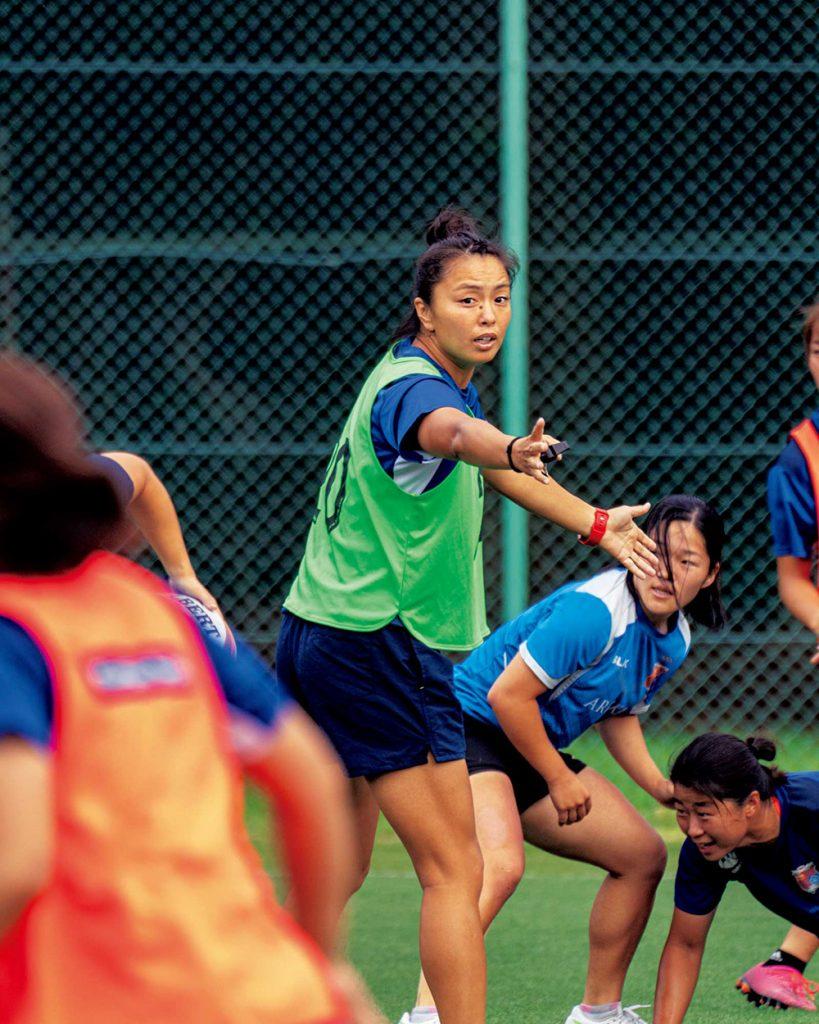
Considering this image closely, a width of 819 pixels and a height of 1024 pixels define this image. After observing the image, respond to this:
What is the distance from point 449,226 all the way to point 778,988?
6.62 feet

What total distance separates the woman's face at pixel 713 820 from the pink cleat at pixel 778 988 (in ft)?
2.29

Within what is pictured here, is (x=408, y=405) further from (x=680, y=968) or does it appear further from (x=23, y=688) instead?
(x=23, y=688)

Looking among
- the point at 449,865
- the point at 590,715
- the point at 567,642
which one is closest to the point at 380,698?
the point at 449,865

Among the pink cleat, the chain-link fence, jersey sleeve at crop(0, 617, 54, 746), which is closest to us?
jersey sleeve at crop(0, 617, 54, 746)

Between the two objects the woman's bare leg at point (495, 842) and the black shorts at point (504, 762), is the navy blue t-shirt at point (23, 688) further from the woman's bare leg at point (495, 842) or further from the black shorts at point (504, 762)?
the black shorts at point (504, 762)

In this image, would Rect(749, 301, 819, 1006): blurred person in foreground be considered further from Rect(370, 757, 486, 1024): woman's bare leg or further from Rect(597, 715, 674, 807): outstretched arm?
Rect(370, 757, 486, 1024): woman's bare leg

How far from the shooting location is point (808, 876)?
12.3 ft

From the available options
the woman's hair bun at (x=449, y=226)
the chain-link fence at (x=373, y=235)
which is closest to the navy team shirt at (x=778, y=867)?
the woman's hair bun at (x=449, y=226)

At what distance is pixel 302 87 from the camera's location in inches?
269

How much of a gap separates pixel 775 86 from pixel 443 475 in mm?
4190

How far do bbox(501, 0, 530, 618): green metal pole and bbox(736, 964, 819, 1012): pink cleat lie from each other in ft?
7.84

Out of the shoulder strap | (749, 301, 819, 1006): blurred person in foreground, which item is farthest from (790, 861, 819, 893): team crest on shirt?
the shoulder strap

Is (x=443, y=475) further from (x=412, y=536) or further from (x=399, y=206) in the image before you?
(x=399, y=206)

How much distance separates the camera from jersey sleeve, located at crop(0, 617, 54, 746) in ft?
4.59
